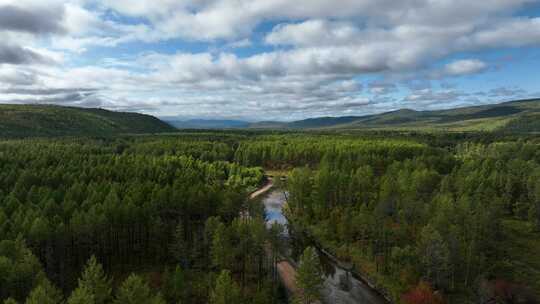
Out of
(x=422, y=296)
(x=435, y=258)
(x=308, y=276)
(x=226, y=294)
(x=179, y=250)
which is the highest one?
(x=226, y=294)

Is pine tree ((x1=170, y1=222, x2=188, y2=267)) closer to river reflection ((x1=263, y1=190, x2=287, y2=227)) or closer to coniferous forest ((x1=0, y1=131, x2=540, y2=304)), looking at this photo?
coniferous forest ((x1=0, y1=131, x2=540, y2=304))

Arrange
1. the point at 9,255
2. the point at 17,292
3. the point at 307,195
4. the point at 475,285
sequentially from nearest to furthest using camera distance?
1. the point at 17,292
2. the point at 9,255
3. the point at 475,285
4. the point at 307,195

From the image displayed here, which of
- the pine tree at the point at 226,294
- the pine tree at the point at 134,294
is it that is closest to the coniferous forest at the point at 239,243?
the pine tree at the point at 134,294

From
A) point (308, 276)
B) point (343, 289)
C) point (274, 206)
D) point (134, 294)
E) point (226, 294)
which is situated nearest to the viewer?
point (134, 294)

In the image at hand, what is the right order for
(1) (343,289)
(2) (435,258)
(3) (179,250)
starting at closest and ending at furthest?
(2) (435,258) < (1) (343,289) < (3) (179,250)

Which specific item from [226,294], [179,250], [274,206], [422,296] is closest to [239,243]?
[179,250]

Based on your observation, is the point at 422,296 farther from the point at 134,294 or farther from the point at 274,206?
the point at 274,206

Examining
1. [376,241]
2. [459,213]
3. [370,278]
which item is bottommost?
[370,278]

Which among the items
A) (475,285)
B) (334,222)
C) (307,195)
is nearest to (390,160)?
(307,195)

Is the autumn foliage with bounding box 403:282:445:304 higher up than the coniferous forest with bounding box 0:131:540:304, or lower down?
lower down

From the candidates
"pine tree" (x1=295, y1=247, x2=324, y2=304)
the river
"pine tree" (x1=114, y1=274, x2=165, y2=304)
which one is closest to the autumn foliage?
the river

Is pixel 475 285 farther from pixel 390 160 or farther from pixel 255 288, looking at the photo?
pixel 390 160
